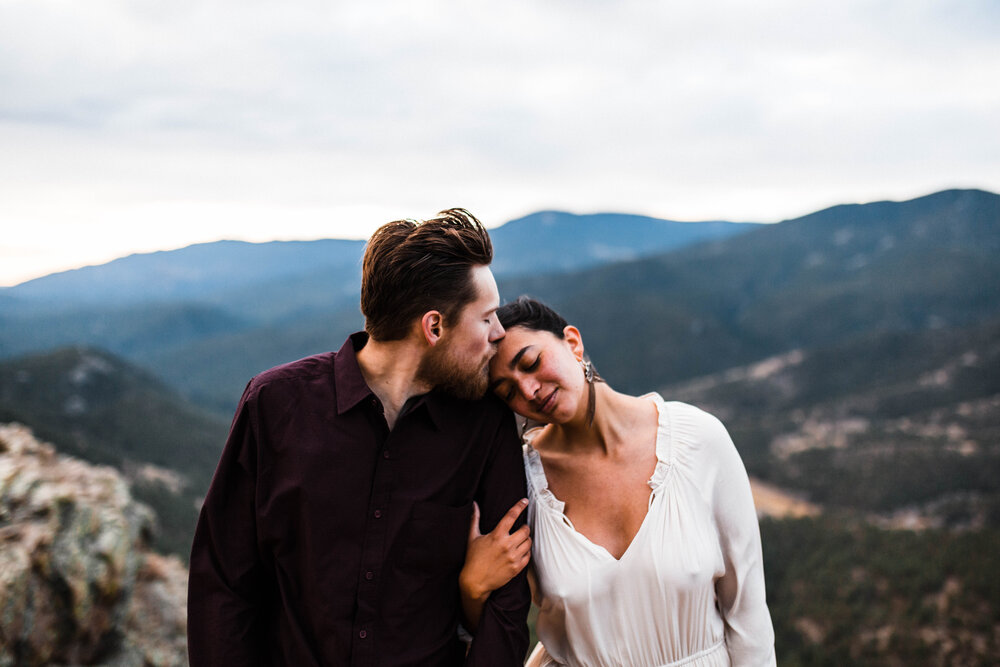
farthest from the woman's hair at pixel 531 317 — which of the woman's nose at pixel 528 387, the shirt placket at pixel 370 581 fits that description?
the shirt placket at pixel 370 581

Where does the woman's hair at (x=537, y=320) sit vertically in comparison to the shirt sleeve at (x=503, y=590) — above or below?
above

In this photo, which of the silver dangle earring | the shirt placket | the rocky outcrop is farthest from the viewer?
the rocky outcrop

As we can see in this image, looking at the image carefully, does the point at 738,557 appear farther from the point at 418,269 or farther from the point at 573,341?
the point at 418,269

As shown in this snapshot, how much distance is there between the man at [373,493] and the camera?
2275 millimetres

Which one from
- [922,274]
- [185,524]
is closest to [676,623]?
[185,524]

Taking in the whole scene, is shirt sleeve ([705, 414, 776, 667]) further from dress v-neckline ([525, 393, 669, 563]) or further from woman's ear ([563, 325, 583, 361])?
woman's ear ([563, 325, 583, 361])

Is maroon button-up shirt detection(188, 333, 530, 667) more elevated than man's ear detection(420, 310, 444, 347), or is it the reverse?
man's ear detection(420, 310, 444, 347)

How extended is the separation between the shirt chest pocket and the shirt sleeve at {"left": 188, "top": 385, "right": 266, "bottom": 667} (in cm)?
53

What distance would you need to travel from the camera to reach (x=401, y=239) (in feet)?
7.82

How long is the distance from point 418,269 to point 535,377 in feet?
1.97

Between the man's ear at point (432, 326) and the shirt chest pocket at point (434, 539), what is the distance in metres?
0.54

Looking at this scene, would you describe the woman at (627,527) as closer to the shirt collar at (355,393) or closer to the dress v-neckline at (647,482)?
the dress v-neckline at (647,482)

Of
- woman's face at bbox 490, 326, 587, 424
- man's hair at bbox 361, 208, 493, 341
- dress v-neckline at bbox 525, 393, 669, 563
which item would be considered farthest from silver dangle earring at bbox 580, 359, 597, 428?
man's hair at bbox 361, 208, 493, 341

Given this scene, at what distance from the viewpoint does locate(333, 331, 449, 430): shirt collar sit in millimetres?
2361
